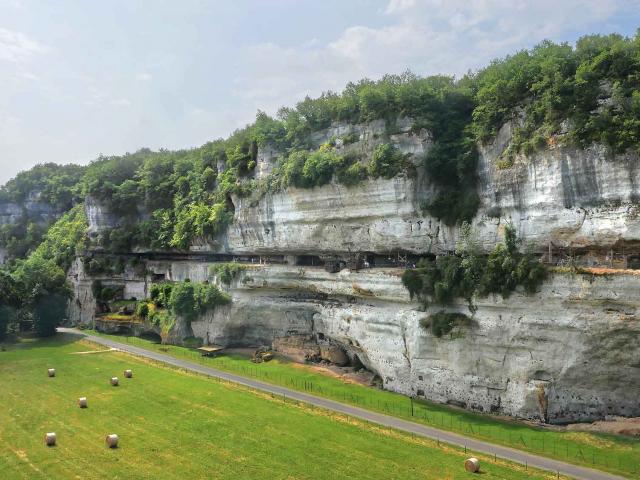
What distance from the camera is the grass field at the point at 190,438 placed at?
2414cm

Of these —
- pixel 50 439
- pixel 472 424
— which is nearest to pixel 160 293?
pixel 50 439

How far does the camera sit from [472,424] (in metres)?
30.7

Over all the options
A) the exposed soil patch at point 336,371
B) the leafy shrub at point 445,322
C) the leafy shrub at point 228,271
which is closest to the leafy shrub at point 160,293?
the leafy shrub at point 228,271

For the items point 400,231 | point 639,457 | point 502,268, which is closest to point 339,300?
point 400,231

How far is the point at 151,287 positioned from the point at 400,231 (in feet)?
111

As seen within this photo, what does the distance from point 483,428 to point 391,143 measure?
20.3 m

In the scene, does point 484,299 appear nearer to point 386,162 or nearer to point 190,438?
point 386,162

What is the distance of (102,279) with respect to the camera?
66.6m

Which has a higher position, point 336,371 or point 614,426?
point 336,371

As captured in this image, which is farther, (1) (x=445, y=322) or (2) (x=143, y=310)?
(2) (x=143, y=310)

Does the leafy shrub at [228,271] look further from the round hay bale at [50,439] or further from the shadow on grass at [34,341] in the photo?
the round hay bale at [50,439]

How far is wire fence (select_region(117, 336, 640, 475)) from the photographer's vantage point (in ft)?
83.7

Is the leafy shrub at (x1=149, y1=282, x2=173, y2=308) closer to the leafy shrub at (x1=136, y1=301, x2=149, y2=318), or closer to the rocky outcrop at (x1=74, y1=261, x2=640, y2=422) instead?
the leafy shrub at (x1=136, y1=301, x2=149, y2=318)

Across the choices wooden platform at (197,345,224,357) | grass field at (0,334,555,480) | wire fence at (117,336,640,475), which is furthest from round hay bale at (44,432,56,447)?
wooden platform at (197,345,224,357)
